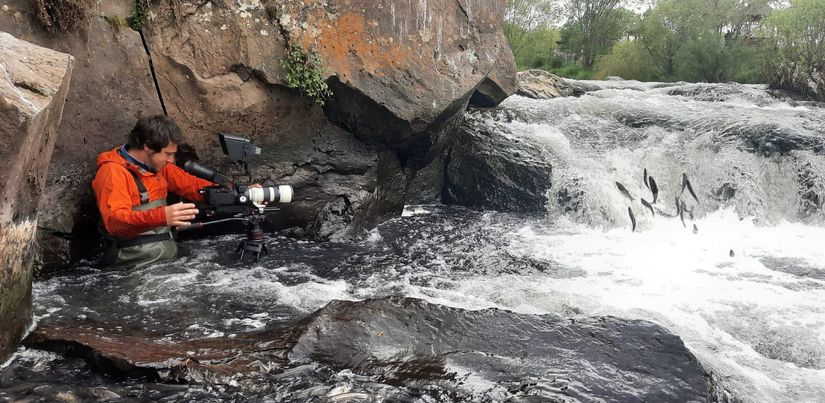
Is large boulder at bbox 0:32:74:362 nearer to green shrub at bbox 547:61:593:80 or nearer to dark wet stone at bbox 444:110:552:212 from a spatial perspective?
dark wet stone at bbox 444:110:552:212

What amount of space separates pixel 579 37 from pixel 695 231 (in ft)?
80.4

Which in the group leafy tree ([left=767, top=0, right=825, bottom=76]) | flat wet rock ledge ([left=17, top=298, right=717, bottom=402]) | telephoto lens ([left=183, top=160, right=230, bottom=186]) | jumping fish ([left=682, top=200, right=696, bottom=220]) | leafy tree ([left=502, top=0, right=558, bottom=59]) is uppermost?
leafy tree ([left=502, top=0, right=558, bottom=59])

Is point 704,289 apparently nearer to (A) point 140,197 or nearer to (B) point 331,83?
(B) point 331,83

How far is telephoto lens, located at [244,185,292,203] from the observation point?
4.84m

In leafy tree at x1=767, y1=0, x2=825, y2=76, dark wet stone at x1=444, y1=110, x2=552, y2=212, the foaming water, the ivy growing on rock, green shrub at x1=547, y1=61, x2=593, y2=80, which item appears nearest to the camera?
the foaming water

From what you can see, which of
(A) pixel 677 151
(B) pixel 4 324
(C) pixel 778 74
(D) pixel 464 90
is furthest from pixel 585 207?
(C) pixel 778 74

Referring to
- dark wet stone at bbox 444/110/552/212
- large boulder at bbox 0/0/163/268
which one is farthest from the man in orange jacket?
dark wet stone at bbox 444/110/552/212

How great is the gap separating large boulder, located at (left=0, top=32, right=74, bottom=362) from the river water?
35 cm

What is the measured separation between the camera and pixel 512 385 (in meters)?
2.90

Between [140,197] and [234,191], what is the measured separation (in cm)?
71

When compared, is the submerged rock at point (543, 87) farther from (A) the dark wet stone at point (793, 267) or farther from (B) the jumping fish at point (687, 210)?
(A) the dark wet stone at point (793, 267)

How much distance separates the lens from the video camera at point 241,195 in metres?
4.78

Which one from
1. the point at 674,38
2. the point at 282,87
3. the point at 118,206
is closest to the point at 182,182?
the point at 118,206

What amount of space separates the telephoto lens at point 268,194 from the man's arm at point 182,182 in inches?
25.2
